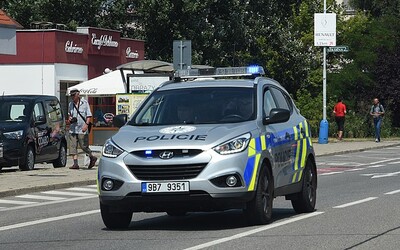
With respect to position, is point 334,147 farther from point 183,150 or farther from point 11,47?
point 183,150

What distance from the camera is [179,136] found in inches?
501

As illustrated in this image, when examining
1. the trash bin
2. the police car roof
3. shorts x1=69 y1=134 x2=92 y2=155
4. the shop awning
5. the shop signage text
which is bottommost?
the trash bin

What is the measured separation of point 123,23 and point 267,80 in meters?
44.6

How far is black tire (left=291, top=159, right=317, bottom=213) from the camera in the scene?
49.2 feet

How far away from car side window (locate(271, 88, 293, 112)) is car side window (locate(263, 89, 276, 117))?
0.73 ft

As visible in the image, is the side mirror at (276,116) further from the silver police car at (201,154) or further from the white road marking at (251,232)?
the white road marking at (251,232)

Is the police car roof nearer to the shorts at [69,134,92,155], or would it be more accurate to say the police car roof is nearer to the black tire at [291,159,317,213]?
the black tire at [291,159,317,213]

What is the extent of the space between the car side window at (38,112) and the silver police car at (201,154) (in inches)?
506

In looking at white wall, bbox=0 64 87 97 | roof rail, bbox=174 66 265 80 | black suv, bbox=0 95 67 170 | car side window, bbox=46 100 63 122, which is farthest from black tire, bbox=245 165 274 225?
white wall, bbox=0 64 87 97

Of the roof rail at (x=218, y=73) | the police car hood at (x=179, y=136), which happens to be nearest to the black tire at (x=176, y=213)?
the police car hood at (x=179, y=136)

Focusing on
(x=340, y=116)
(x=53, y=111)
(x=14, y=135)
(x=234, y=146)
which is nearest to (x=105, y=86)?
(x=53, y=111)

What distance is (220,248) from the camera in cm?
1113

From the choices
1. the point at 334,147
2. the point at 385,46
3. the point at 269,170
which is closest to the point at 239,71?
the point at 269,170

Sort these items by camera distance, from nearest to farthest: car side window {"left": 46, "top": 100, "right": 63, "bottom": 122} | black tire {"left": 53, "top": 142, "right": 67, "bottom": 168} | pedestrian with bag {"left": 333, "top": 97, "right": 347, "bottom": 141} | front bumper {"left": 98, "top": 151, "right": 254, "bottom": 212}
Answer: front bumper {"left": 98, "top": 151, "right": 254, "bottom": 212} < car side window {"left": 46, "top": 100, "right": 63, "bottom": 122} < black tire {"left": 53, "top": 142, "right": 67, "bottom": 168} < pedestrian with bag {"left": 333, "top": 97, "right": 347, "bottom": 141}
